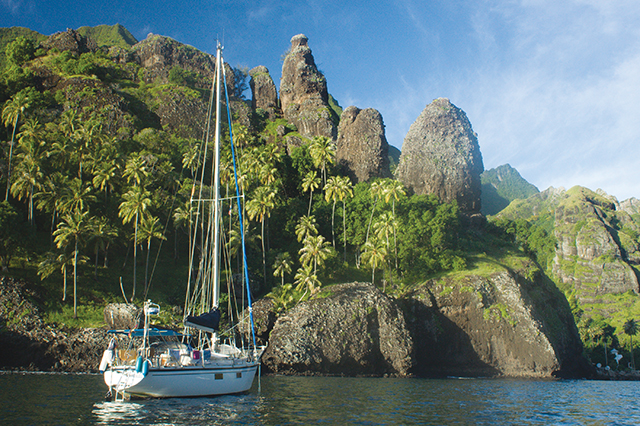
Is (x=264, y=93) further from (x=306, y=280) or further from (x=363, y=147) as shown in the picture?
(x=306, y=280)

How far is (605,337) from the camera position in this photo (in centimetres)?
11212

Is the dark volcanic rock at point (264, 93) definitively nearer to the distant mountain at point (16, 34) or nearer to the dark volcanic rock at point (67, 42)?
the dark volcanic rock at point (67, 42)

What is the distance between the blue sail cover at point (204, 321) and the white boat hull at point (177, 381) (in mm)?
2649

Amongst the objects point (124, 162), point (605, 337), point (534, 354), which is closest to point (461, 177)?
point (534, 354)

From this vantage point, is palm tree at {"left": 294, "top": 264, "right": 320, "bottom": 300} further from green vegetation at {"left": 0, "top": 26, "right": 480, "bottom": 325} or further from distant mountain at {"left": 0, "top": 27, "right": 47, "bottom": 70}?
distant mountain at {"left": 0, "top": 27, "right": 47, "bottom": 70}

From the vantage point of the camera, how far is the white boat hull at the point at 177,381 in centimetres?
2608

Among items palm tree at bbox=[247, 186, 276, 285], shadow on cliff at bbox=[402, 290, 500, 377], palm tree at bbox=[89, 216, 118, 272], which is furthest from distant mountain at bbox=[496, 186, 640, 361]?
palm tree at bbox=[89, 216, 118, 272]

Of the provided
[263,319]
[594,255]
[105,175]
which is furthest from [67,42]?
[594,255]

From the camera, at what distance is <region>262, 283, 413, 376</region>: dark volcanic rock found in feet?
176

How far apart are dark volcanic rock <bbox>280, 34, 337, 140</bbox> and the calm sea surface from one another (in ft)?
286

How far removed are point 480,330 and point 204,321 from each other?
49.7 m

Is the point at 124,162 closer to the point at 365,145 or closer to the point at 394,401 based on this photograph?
the point at 365,145

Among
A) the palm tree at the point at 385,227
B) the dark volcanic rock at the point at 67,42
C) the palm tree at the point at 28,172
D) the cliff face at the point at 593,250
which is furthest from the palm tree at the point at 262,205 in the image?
the cliff face at the point at 593,250

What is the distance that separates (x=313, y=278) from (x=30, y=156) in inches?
1740
